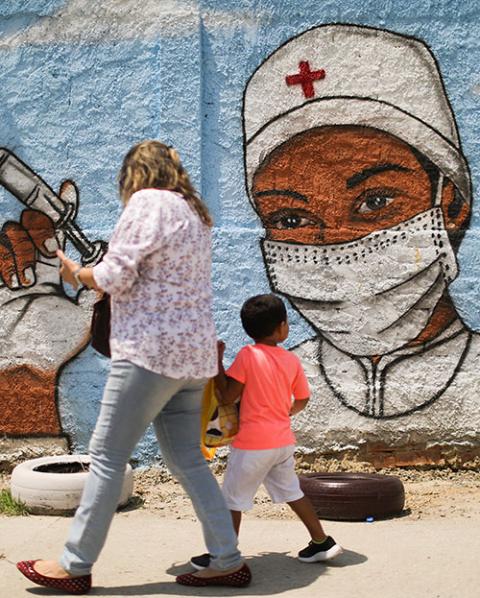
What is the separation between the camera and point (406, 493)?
18.7 ft

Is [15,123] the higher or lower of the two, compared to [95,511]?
higher

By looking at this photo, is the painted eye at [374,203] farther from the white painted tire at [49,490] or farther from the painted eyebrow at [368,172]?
the white painted tire at [49,490]

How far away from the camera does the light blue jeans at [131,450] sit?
3693mm

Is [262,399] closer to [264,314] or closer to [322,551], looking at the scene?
[264,314]

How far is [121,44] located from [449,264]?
95.1 inches

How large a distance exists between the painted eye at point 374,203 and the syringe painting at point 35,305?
1646 millimetres

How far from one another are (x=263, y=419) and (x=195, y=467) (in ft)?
1.44

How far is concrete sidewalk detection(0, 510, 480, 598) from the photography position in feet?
12.9

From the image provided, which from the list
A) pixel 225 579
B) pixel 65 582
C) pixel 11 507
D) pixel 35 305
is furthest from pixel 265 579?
pixel 35 305

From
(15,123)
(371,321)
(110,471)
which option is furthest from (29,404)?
(110,471)

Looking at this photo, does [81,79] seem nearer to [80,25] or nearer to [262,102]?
[80,25]

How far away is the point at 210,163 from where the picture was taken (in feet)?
19.9

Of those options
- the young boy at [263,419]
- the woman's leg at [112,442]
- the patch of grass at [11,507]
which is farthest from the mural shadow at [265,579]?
the patch of grass at [11,507]

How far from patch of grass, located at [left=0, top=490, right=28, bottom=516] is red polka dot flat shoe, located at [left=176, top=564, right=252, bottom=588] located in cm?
171
